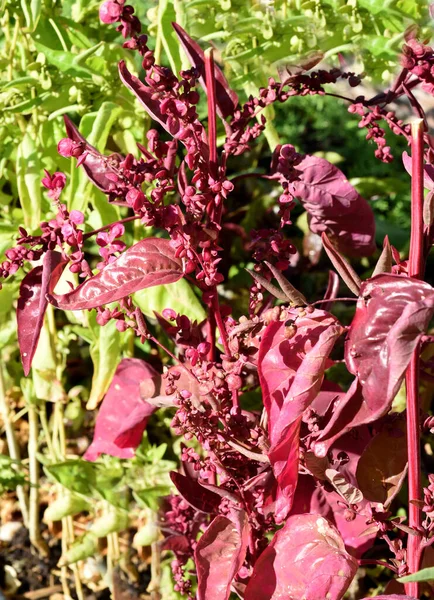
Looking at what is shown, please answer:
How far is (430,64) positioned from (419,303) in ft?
0.72

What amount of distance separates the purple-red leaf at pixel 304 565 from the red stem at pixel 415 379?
66mm

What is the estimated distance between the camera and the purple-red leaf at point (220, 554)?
24.7 inches

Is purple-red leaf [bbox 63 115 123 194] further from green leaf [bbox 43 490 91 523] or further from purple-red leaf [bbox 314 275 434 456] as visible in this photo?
green leaf [bbox 43 490 91 523]

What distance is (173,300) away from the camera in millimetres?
951

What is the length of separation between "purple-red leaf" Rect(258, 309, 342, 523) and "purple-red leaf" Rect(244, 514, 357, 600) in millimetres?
24

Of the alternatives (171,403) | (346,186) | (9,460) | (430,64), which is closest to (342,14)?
(346,186)

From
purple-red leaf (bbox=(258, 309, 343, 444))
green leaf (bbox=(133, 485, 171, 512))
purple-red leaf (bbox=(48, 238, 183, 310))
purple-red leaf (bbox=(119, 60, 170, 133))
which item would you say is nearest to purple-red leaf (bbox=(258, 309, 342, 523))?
purple-red leaf (bbox=(258, 309, 343, 444))

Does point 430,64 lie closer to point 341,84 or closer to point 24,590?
point 24,590

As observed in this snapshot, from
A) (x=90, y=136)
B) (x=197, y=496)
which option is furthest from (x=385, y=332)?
(x=90, y=136)

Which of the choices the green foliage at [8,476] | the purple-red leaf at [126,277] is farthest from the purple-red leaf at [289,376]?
the green foliage at [8,476]

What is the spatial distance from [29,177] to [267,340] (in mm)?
514

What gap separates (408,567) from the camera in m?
0.63

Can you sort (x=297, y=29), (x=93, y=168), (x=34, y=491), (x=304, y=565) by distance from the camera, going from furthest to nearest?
(x=34, y=491)
(x=297, y=29)
(x=93, y=168)
(x=304, y=565)

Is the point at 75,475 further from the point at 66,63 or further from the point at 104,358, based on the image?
the point at 66,63
